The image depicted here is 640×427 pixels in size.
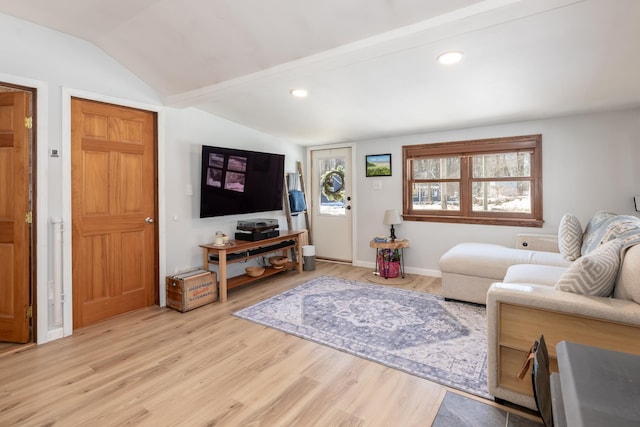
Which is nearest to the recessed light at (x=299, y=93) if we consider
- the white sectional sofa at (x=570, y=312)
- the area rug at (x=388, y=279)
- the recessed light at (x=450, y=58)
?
the recessed light at (x=450, y=58)

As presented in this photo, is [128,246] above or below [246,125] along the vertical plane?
below

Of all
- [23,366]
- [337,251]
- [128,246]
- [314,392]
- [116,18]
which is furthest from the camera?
[337,251]

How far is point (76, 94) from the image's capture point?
2760 millimetres

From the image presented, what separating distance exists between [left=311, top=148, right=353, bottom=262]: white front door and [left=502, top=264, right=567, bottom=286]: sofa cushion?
286 centimetres

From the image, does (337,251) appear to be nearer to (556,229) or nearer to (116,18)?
(556,229)

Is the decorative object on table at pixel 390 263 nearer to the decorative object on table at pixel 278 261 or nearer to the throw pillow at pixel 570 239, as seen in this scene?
the decorative object on table at pixel 278 261

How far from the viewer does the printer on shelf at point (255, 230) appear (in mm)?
3953

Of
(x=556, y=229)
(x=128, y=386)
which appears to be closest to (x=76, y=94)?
(x=128, y=386)

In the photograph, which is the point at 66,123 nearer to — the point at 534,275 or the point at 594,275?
the point at 594,275

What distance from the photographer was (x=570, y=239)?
2.90 meters

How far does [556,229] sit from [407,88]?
244cm

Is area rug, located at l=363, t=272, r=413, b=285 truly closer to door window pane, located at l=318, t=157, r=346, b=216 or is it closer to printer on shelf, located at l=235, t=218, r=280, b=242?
door window pane, located at l=318, t=157, r=346, b=216

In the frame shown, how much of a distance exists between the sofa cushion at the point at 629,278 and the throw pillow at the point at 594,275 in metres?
0.03

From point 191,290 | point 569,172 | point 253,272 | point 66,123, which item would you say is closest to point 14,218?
point 66,123
